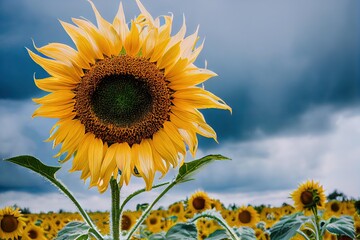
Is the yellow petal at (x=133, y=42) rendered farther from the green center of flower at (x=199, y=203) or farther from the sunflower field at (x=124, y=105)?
the green center of flower at (x=199, y=203)

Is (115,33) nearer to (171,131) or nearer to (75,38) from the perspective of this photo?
(75,38)

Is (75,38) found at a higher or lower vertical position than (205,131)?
higher

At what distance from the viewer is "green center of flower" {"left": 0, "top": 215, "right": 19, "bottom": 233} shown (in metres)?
6.93

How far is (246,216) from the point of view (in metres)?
8.39

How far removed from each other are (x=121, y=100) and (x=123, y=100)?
1cm

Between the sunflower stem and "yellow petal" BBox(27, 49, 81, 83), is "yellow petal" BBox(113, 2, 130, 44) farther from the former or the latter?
the sunflower stem

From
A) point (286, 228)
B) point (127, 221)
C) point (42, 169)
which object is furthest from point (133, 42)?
point (127, 221)

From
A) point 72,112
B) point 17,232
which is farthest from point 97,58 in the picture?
point 17,232

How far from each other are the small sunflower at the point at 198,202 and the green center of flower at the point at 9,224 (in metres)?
2.32

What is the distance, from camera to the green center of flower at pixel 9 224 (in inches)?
273

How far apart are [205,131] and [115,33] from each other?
0.63 m

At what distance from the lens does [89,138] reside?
2.67 m

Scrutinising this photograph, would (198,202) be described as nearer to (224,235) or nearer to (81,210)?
(224,235)

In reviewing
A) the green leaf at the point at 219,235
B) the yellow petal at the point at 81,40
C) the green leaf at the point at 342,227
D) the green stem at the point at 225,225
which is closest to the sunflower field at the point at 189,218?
the green leaf at the point at 342,227
